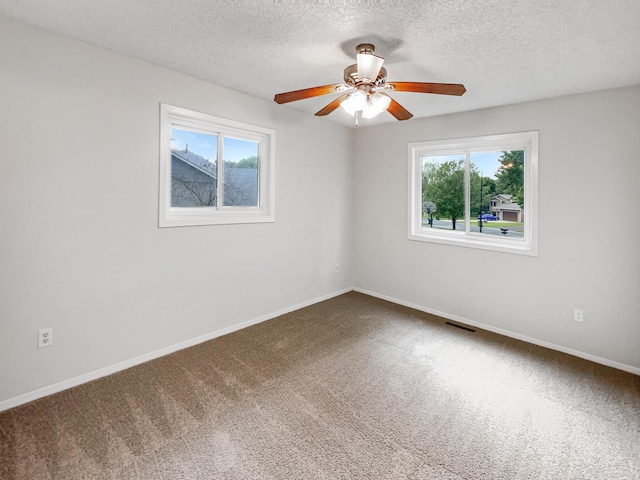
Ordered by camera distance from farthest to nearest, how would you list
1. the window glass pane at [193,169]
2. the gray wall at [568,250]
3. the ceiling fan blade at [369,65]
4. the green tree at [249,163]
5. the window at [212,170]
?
the green tree at [249,163] → the window glass pane at [193,169] → the window at [212,170] → the gray wall at [568,250] → the ceiling fan blade at [369,65]

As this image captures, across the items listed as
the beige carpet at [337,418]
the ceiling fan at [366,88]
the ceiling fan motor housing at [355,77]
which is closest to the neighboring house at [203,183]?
the ceiling fan at [366,88]

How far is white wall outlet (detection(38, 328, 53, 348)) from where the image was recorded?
2176mm

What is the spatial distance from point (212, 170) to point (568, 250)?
346 centimetres

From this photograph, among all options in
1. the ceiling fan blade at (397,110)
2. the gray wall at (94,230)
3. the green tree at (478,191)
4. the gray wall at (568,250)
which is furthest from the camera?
the green tree at (478,191)

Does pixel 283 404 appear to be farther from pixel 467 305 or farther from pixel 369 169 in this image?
pixel 369 169

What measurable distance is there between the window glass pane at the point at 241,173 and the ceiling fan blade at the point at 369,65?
69.1 inches

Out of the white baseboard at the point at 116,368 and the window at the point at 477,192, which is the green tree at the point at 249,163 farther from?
the window at the point at 477,192

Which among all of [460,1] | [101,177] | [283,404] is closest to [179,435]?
[283,404]

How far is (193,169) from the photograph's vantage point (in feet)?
10.1

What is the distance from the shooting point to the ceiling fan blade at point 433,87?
194cm

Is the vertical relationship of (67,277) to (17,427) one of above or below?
above

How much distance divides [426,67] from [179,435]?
301 cm

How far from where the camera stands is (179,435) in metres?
1.87

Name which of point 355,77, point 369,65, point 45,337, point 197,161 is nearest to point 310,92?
point 355,77
